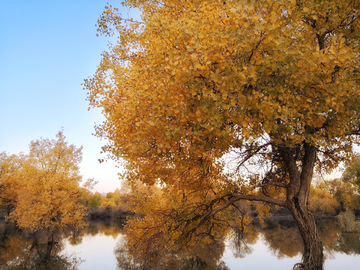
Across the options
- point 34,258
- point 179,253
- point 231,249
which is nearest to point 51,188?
point 34,258

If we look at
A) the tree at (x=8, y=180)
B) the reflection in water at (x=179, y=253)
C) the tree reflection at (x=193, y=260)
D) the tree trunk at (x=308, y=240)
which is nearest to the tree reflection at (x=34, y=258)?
the reflection in water at (x=179, y=253)

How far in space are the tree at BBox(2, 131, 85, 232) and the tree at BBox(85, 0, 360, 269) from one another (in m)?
12.0

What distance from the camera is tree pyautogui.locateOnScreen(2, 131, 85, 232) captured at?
1716 cm

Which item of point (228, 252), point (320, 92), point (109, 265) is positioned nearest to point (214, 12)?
point (320, 92)

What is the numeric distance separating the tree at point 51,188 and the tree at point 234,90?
12.0 m

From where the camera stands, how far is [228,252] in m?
19.3

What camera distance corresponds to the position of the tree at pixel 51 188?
17.2 meters

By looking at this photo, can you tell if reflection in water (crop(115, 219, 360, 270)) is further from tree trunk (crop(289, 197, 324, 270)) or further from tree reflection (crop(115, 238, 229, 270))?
tree trunk (crop(289, 197, 324, 270))

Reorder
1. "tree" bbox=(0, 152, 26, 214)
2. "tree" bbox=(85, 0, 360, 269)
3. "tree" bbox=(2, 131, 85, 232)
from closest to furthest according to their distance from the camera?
"tree" bbox=(85, 0, 360, 269) < "tree" bbox=(2, 131, 85, 232) < "tree" bbox=(0, 152, 26, 214)

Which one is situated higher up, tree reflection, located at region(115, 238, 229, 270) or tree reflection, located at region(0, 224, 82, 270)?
tree reflection, located at region(115, 238, 229, 270)

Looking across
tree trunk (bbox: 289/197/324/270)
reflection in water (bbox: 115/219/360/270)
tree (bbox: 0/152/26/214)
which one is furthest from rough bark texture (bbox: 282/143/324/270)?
tree (bbox: 0/152/26/214)

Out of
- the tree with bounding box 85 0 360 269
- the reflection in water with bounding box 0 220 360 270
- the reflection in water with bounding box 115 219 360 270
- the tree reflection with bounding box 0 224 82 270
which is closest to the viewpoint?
the tree with bounding box 85 0 360 269

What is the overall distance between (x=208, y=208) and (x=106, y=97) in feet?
15.8

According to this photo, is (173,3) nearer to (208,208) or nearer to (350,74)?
(350,74)
